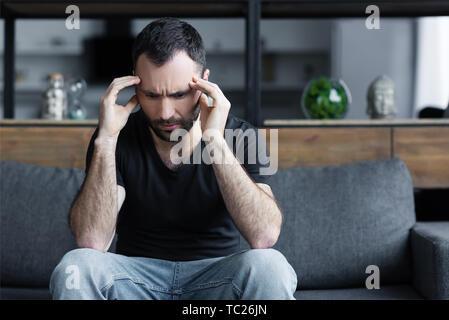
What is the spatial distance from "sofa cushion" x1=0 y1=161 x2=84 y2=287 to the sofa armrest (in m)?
1.14

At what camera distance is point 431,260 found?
1648 mm

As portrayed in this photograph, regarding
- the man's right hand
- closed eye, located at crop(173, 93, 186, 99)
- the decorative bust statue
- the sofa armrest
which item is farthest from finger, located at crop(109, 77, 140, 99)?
the decorative bust statue

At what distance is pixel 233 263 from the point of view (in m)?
1.29

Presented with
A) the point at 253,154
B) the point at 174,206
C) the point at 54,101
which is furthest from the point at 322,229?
the point at 54,101

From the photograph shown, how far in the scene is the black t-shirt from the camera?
1.49 meters

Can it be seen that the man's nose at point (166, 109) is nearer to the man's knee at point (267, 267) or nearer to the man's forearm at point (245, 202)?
the man's forearm at point (245, 202)

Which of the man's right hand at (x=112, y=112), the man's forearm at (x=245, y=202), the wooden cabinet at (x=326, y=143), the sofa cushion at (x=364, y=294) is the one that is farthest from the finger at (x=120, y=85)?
the sofa cushion at (x=364, y=294)

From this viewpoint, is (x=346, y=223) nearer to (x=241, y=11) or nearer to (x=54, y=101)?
(x=241, y=11)

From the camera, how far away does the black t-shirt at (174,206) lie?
1.49 meters

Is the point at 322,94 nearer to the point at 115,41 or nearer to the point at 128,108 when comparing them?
the point at 128,108

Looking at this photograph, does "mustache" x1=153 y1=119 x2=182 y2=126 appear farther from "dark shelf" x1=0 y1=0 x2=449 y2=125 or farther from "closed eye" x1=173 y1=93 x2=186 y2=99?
"dark shelf" x1=0 y1=0 x2=449 y2=125

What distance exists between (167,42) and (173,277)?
608 mm

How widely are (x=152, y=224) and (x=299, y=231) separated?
56 centimetres

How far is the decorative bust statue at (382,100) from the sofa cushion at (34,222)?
3.81 ft
